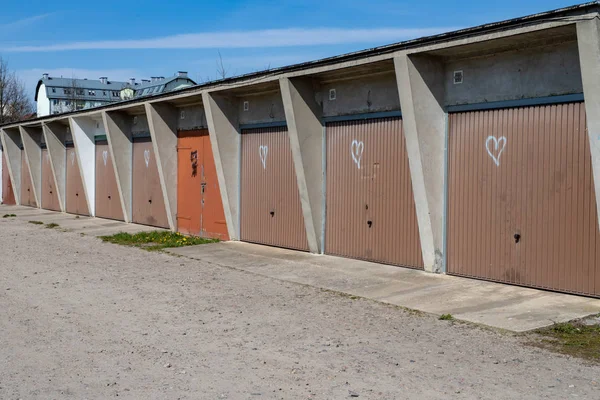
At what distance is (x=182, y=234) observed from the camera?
1748cm

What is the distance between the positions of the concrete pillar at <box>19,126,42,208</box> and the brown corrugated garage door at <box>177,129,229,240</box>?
39.5 feet

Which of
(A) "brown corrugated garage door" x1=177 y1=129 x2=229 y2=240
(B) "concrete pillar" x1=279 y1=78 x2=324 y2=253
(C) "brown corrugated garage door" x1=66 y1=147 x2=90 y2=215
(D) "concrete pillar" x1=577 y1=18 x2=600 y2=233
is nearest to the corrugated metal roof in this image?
(D) "concrete pillar" x1=577 y1=18 x2=600 y2=233

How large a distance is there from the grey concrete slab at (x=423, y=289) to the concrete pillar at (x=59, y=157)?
13397 mm

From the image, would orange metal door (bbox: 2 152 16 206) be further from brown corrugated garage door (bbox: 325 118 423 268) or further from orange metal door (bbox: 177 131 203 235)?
brown corrugated garage door (bbox: 325 118 423 268)

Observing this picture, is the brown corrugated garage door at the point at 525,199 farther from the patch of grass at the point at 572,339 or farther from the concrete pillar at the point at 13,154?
the concrete pillar at the point at 13,154

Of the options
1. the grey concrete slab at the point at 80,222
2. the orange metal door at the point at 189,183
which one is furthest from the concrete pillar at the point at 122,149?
the orange metal door at the point at 189,183

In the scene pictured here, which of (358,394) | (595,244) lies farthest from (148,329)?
(595,244)

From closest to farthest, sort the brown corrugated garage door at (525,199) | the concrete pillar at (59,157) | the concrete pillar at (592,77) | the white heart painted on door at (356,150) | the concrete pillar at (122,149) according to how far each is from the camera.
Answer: the concrete pillar at (592,77) < the brown corrugated garage door at (525,199) < the white heart painted on door at (356,150) < the concrete pillar at (122,149) < the concrete pillar at (59,157)

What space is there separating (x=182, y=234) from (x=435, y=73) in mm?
8918

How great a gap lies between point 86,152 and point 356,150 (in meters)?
13.3

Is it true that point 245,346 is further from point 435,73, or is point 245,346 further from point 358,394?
point 435,73

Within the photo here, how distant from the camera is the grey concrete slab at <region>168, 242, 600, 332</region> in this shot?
813 centimetres

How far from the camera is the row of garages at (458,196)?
9.12 metres

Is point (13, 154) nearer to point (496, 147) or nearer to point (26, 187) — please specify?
point (26, 187)
